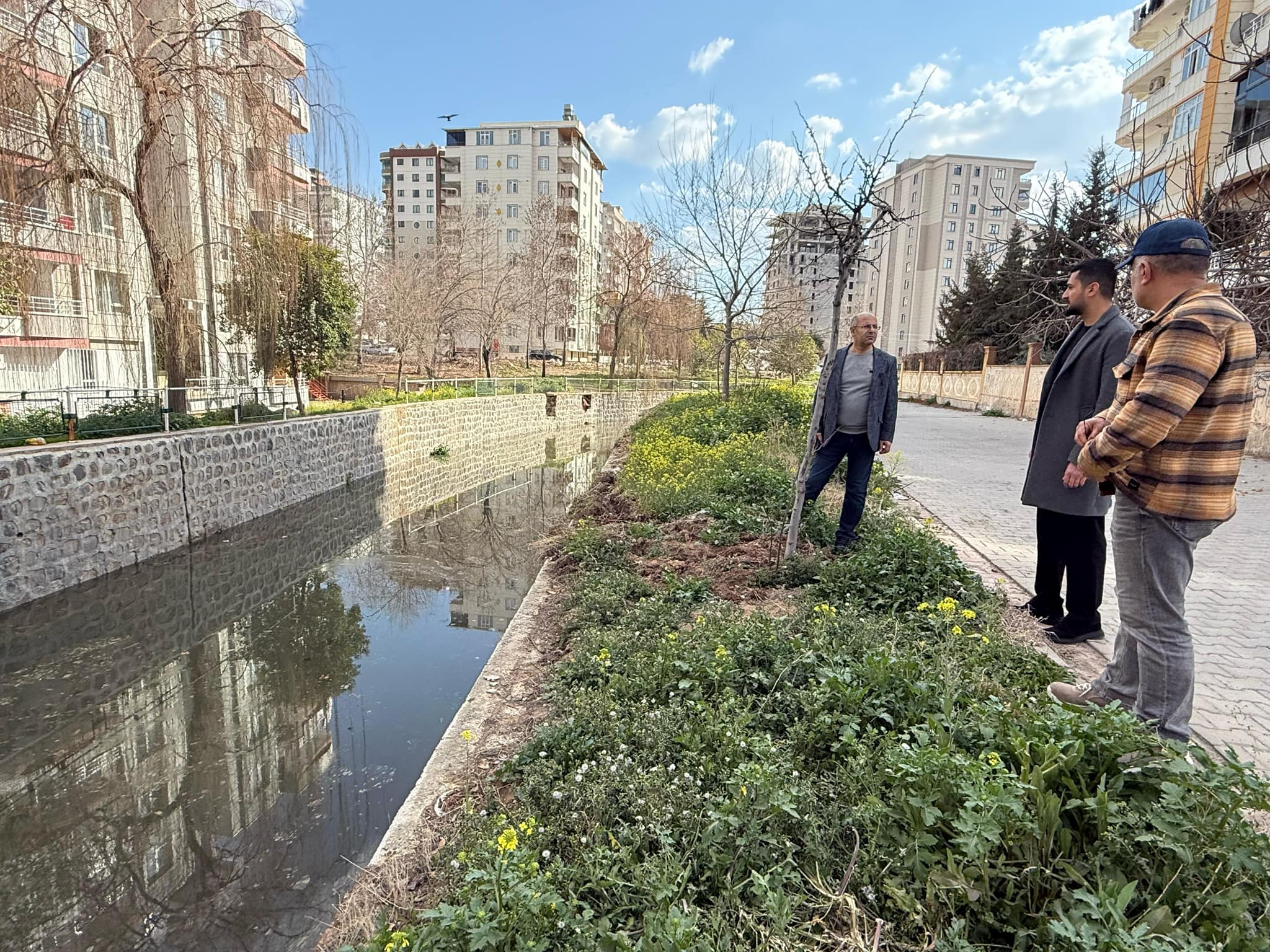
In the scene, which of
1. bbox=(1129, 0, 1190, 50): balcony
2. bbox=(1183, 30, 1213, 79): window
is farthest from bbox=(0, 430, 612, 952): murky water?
bbox=(1129, 0, 1190, 50): balcony

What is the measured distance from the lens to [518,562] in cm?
886

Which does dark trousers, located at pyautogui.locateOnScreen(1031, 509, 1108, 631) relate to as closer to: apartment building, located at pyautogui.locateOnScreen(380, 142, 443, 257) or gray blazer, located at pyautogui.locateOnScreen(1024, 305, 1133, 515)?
gray blazer, located at pyautogui.locateOnScreen(1024, 305, 1133, 515)

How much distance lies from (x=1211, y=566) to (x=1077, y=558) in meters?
3.17

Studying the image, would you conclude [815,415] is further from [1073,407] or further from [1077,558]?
[1077,558]

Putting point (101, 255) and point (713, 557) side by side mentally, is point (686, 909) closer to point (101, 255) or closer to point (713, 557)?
point (713, 557)

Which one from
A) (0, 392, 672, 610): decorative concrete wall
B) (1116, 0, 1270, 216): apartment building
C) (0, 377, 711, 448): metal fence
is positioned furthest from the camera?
(1116, 0, 1270, 216): apartment building

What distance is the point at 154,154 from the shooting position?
9.23m

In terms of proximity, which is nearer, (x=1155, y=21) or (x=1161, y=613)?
(x=1161, y=613)

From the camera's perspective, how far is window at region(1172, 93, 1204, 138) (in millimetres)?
22188

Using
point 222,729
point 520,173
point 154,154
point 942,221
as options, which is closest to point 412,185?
point 520,173

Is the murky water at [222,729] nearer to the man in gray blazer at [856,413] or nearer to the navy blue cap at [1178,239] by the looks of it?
the man in gray blazer at [856,413]

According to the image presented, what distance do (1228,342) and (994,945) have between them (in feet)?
6.99

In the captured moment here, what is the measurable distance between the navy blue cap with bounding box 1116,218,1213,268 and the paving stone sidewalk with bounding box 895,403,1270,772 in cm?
203

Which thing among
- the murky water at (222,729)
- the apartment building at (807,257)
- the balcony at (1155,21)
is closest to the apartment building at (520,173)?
the balcony at (1155,21)
